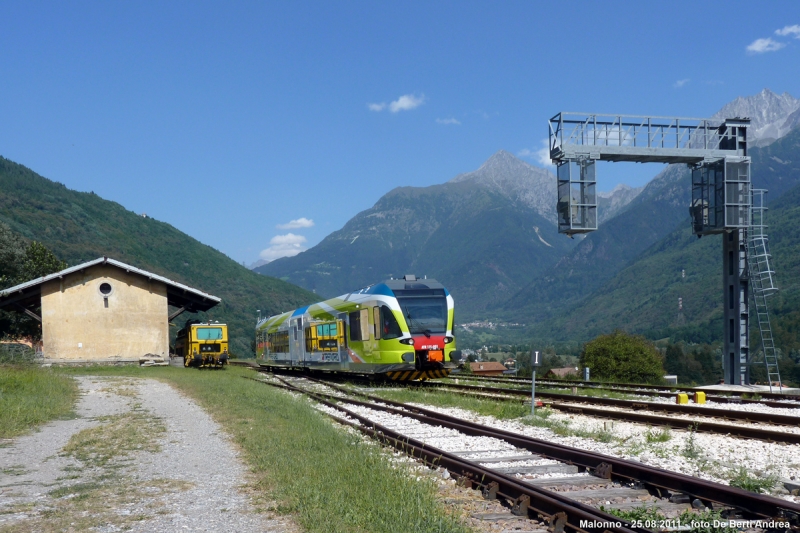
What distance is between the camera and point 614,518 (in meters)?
5.44

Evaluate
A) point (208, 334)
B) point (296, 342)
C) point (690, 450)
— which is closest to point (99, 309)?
point (208, 334)

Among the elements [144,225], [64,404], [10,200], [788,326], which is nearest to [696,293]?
[788,326]

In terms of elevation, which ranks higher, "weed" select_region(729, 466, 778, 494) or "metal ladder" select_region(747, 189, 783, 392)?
Result: "metal ladder" select_region(747, 189, 783, 392)

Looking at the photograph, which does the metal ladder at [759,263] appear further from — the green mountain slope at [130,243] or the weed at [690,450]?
the green mountain slope at [130,243]

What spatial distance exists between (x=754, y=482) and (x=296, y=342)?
28004mm

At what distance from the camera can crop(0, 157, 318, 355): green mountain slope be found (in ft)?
354

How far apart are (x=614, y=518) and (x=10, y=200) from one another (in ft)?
422

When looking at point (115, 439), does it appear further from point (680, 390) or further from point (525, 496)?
point (680, 390)

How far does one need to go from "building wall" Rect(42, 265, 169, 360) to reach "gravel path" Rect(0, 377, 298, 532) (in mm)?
28237

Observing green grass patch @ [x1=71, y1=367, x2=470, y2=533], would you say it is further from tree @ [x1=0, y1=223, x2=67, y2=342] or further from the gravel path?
tree @ [x1=0, y1=223, x2=67, y2=342]

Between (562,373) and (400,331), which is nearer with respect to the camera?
(400,331)

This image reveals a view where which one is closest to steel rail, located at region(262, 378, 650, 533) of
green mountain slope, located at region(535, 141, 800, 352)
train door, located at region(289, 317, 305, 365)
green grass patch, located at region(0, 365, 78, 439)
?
green grass patch, located at region(0, 365, 78, 439)

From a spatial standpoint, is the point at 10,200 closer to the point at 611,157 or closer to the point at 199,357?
the point at 199,357

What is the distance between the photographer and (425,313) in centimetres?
2184
